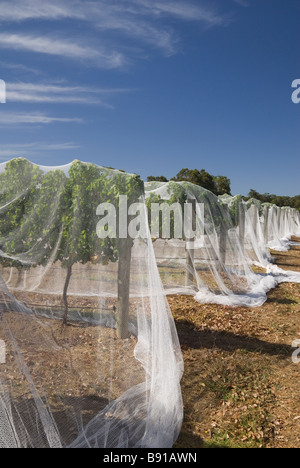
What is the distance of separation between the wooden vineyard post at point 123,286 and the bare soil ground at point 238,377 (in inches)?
38.2

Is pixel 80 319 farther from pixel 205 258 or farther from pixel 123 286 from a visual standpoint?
pixel 205 258

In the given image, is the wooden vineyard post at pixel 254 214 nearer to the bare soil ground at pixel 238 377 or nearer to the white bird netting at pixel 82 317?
the bare soil ground at pixel 238 377

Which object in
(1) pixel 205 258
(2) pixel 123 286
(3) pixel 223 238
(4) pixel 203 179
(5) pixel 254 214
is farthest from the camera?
(4) pixel 203 179

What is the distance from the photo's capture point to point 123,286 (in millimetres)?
5180

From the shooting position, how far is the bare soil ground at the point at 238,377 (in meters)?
3.46

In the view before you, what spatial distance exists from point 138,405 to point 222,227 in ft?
21.1

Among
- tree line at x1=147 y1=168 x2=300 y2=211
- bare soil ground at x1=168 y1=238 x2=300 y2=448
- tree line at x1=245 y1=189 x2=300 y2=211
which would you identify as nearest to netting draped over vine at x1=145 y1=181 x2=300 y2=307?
bare soil ground at x1=168 y1=238 x2=300 y2=448

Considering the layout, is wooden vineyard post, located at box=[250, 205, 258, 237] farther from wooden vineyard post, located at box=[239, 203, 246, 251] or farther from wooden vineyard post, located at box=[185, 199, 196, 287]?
wooden vineyard post, located at box=[185, 199, 196, 287]

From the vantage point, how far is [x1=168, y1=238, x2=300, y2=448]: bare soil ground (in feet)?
11.3

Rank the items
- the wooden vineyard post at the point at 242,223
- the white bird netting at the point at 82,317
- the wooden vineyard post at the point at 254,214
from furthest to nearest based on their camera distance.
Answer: the wooden vineyard post at the point at 254,214 < the wooden vineyard post at the point at 242,223 < the white bird netting at the point at 82,317

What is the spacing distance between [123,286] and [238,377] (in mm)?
1922

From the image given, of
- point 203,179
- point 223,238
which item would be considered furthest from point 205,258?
point 203,179

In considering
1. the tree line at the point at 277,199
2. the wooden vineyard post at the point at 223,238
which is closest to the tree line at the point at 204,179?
the tree line at the point at 277,199

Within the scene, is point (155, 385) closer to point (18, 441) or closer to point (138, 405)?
point (138, 405)
